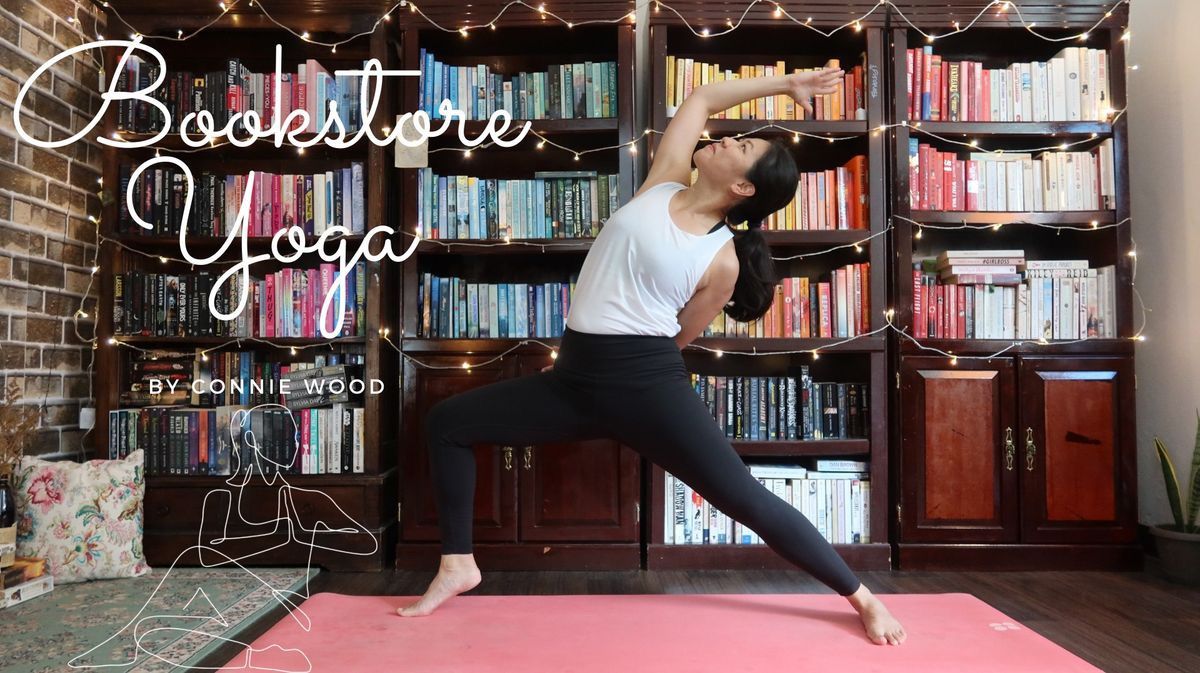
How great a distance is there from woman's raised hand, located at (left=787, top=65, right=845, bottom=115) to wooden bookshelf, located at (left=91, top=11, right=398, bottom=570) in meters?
1.55

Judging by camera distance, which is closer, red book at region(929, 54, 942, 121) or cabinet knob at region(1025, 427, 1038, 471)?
cabinet knob at region(1025, 427, 1038, 471)

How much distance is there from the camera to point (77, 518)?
2285 mm

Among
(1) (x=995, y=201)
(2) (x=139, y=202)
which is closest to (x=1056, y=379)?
(1) (x=995, y=201)

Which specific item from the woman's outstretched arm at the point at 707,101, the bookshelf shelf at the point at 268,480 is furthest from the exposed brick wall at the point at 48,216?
the woman's outstretched arm at the point at 707,101

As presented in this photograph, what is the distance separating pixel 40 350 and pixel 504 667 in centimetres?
210

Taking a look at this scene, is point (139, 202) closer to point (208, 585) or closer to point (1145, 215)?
point (208, 585)

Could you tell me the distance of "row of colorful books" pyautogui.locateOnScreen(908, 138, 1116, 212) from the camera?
2.73 metres

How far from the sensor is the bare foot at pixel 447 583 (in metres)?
1.96

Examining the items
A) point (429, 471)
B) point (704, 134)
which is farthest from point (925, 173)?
point (429, 471)

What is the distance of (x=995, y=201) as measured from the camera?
276 centimetres

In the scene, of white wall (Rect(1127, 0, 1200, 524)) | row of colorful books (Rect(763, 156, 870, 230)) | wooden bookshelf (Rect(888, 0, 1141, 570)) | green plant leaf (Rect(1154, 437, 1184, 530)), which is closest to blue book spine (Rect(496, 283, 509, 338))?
row of colorful books (Rect(763, 156, 870, 230))

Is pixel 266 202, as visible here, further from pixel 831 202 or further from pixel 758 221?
pixel 831 202

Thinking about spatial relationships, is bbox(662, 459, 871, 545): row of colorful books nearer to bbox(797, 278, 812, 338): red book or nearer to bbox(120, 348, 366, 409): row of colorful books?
bbox(797, 278, 812, 338): red book

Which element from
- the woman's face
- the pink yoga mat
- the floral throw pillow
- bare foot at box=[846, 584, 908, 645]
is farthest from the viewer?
the floral throw pillow
